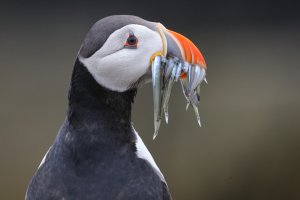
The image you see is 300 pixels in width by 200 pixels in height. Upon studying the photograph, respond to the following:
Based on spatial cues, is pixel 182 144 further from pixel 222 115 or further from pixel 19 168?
pixel 19 168

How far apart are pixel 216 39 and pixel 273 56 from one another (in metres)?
0.34

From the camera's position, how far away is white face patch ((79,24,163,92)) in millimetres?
1766

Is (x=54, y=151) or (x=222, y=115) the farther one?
(x=222, y=115)

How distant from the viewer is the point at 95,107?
1882 millimetres

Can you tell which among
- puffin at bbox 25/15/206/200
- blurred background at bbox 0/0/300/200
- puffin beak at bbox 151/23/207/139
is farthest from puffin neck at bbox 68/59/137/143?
blurred background at bbox 0/0/300/200

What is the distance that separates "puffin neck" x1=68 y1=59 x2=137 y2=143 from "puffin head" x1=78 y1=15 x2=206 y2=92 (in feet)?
0.14

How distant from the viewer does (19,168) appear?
3.60 metres

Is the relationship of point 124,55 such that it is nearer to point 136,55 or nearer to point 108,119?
point 136,55

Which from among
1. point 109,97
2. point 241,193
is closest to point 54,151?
point 109,97

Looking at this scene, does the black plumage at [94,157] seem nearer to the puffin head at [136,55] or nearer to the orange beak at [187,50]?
the puffin head at [136,55]

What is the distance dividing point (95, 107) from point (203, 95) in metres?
1.83

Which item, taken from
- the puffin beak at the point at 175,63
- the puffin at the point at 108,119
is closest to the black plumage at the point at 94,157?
the puffin at the point at 108,119

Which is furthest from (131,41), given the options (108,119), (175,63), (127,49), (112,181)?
(112,181)

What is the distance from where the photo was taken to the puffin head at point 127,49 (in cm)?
177
